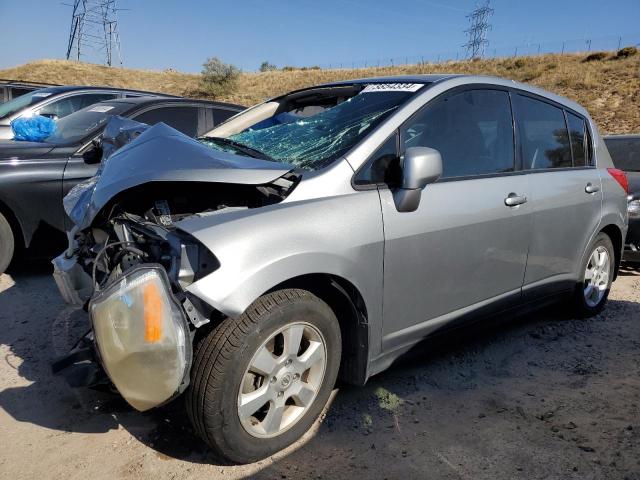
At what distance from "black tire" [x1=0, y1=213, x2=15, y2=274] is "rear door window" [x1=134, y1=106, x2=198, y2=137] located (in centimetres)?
171

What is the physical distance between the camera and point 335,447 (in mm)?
2418

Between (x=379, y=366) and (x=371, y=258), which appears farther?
(x=379, y=366)

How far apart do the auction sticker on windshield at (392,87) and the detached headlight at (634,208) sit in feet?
12.1

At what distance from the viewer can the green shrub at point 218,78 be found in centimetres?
4141

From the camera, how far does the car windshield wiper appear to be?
285 centimetres

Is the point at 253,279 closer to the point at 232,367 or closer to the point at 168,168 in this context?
the point at 232,367

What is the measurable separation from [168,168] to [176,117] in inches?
138

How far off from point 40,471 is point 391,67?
47.7 m

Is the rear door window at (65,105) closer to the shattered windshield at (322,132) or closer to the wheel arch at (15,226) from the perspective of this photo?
the wheel arch at (15,226)

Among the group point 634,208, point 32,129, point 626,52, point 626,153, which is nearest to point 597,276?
point 634,208

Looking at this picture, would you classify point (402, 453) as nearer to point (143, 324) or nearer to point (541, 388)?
point (541, 388)

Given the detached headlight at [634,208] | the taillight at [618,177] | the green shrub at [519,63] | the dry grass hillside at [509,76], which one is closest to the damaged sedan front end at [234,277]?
the taillight at [618,177]

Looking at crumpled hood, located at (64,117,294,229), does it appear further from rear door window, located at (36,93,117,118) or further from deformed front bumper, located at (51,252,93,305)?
rear door window, located at (36,93,117,118)

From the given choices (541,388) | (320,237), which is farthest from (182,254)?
(541,388)
